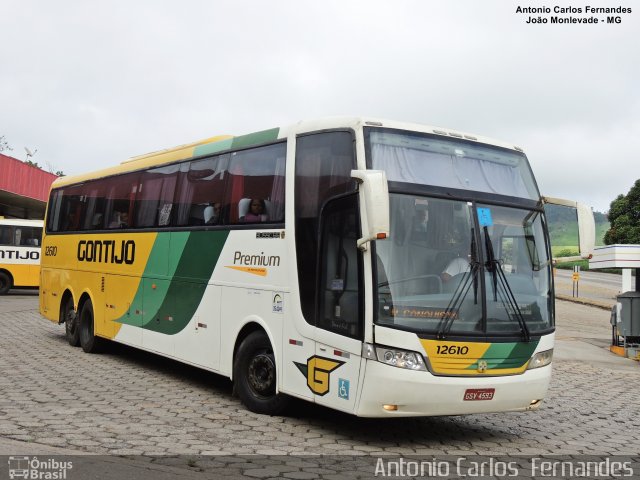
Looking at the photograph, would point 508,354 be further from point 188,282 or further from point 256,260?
point 188,282

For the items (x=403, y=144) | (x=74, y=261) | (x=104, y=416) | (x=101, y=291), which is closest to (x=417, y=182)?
(x=403, y=144)

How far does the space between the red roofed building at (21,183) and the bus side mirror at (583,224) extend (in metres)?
28.3

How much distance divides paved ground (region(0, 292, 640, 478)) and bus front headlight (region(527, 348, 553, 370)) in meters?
0.81

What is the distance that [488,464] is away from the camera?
6641mm

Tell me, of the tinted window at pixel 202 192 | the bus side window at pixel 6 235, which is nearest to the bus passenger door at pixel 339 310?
the tinted window at pixel 202 192

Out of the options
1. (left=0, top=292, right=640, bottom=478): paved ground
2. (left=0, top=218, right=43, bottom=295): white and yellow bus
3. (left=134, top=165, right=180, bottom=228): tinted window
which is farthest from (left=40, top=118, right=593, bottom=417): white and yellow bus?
(left=0, top=218, right=43, bottom=295): white and yellow bus

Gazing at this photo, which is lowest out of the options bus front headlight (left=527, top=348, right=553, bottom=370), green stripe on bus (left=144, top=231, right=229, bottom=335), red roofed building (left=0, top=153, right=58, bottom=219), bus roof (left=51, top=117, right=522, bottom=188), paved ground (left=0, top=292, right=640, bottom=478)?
paved ground (left=0, top=292, right=640, bottom=478)

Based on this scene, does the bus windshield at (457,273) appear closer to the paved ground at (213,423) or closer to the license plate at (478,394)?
the license plate at (478,394)

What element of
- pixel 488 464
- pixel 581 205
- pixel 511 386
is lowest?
pixel 488 464

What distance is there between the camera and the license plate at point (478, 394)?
6.95 meters

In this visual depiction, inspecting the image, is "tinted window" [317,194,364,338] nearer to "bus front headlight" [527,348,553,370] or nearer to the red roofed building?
"bus front headlight" [527,348,553,370]

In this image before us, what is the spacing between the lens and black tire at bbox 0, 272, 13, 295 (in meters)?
29.9

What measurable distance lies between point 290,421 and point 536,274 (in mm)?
3009

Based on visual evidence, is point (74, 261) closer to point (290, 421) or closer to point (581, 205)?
point (290, 421)
